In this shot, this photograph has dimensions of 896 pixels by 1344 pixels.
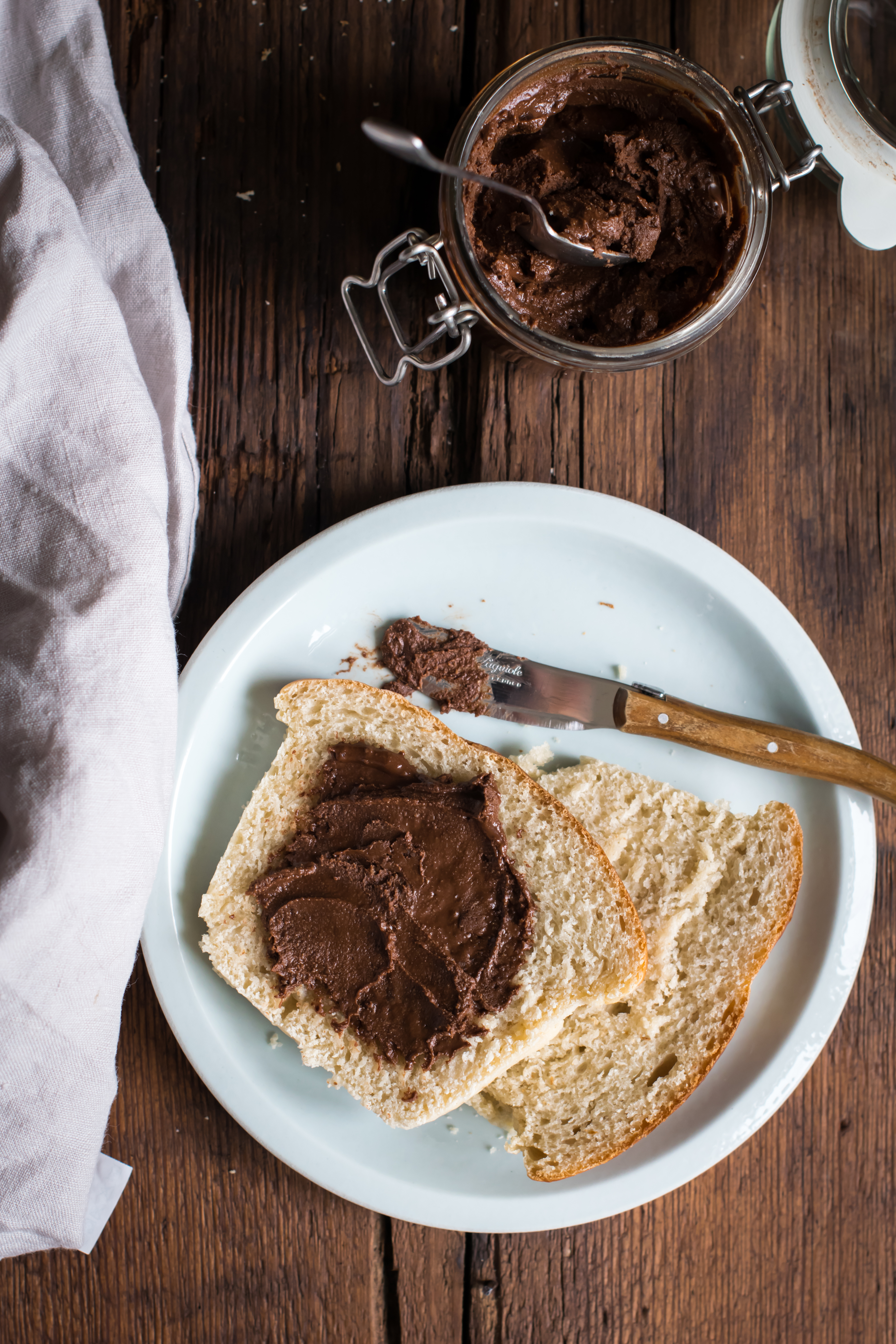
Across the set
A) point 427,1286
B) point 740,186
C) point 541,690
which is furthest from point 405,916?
point 740,186

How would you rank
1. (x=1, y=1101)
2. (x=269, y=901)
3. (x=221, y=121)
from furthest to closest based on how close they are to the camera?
(x=221, y=121), (x=269, y=901), (x=1, y=1101)

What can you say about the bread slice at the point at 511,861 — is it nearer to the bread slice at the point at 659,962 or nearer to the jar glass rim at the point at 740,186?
the bread slice at the point at 659,962

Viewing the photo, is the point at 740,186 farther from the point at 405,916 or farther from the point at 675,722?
the point at 405,916

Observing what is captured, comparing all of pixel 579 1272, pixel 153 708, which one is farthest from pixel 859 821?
pixel 153 708

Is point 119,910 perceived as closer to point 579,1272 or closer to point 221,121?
point 579,1272

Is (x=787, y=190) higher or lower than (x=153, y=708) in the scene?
higher

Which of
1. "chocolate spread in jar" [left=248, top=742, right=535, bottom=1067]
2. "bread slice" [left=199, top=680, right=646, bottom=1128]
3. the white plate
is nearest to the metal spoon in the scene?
the white plate
